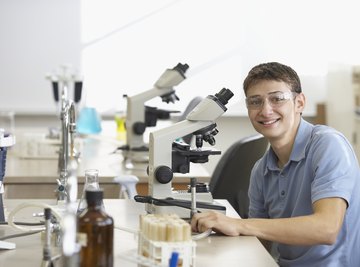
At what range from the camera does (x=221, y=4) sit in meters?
6.09

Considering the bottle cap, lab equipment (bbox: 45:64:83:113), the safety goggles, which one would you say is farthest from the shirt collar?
lab equipment (bbox: 45:64:83:113)

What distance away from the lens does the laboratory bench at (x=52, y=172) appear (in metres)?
3.21

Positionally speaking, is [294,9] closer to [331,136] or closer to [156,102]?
[156,102]

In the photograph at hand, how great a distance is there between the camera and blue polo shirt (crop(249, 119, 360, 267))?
2.10 m

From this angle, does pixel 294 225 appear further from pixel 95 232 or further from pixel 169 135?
pixel 95 232

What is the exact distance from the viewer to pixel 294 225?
197cm

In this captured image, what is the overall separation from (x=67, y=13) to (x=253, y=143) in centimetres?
322

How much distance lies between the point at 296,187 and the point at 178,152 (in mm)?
397

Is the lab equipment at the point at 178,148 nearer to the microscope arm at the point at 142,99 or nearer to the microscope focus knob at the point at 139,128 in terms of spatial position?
the microscope arm at the point at 142,99

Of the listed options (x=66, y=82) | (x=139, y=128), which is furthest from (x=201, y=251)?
(x=66, y=82)

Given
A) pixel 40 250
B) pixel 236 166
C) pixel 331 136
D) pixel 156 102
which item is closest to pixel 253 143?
pixel 236 166

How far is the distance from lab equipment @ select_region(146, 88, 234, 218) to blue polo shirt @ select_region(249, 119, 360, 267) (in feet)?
0.84

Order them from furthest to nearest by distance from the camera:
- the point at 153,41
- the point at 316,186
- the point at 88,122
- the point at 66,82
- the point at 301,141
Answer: the point at 153,41 → the point at 66,82 → the point at 88,122 → the point at 301,141 → the point at 316,186

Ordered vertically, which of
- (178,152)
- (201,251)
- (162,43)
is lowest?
(201,251)
